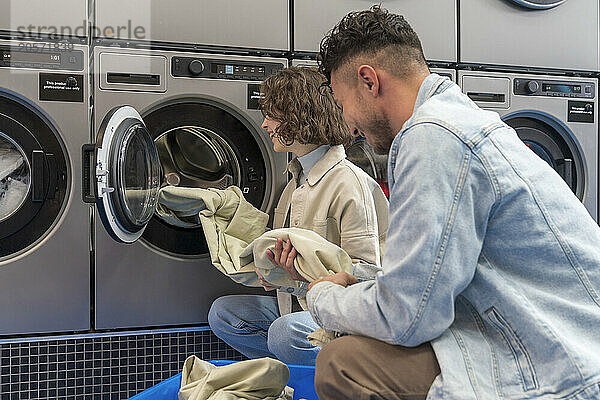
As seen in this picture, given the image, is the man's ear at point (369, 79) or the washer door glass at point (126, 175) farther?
the washer door glass at point (126, 175)

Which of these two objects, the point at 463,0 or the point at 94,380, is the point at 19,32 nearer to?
the point at 94,380

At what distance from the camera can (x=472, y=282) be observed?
1262 millimetres

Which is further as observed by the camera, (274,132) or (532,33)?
(532,33)

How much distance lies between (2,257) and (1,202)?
0.60ft

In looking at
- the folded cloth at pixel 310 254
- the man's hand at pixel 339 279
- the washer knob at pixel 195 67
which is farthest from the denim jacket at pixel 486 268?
the washer knob at pixel 195 67

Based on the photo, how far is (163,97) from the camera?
2.37 m

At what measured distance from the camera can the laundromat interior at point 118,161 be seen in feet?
7.30

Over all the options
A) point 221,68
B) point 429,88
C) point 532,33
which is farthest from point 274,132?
point 532,33

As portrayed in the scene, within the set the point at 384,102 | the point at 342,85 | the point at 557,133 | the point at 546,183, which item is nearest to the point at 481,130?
the point at 546,183

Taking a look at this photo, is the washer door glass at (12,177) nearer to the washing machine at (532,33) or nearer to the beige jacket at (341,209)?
the beige jacket at (341,209)

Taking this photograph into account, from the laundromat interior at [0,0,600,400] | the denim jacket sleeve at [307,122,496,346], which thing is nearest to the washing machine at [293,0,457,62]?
the laundromat interior at [0,0,600,400]

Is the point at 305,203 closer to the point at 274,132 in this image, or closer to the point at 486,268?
the point at 274,132

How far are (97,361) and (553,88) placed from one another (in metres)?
2.17

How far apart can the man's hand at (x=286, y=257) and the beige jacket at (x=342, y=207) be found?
10.7 inches
